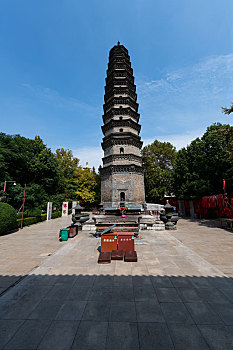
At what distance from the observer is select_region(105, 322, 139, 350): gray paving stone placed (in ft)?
8.20

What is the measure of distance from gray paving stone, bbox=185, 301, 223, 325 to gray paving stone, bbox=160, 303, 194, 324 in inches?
4.7

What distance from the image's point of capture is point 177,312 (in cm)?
329

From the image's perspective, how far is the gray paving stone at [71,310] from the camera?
3.18 m

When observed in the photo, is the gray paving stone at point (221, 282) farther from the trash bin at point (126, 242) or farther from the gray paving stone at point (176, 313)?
the trash bin at point (126, 242)

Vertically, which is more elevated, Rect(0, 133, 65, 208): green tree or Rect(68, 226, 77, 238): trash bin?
Rect(0, 133, 65, 208): green tree

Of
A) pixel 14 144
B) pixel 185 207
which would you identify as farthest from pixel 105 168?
pixel 185 207

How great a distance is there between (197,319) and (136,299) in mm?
1317

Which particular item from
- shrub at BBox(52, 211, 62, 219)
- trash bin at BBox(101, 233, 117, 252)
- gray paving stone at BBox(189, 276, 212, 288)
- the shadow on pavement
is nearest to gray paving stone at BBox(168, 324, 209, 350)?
the shadow on pavement

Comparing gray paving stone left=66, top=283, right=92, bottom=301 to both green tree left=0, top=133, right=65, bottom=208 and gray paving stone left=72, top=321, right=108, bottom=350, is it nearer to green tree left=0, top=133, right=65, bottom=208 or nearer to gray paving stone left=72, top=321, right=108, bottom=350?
gray paving stone left=72, top=321, right=108, bottom=350

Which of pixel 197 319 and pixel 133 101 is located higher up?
pixel 133 101

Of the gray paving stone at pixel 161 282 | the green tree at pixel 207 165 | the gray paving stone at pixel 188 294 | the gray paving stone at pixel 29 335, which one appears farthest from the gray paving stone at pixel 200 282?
the green tree at pixel 207 165

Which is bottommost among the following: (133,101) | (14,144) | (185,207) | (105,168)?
(185,207)

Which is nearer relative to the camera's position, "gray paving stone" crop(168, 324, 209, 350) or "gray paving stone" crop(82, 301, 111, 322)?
"gray paving stone" crop(168, 324, 209, 350)

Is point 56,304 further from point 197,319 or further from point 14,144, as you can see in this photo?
point 14,144
